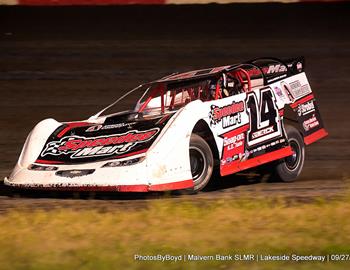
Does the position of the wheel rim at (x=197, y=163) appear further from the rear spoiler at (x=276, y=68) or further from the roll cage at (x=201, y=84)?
the rear spoiler at (x=276, y=68)

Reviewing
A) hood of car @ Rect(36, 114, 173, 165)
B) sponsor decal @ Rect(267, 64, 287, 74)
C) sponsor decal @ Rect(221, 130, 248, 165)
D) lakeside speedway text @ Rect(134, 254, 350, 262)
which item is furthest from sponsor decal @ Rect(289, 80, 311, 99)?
lakeside speedway text @ Rect(134, 254, 350, 262)

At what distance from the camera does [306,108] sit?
11062 millimetres

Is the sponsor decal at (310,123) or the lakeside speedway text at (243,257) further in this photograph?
the sponsor decal at (310,123)

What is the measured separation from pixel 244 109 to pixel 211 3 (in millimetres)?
10523

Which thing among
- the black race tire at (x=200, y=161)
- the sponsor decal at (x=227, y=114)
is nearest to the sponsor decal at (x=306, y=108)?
the sponsor decal at (x=227, y=114)

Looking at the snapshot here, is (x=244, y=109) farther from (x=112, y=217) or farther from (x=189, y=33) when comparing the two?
(x=189, y=33)

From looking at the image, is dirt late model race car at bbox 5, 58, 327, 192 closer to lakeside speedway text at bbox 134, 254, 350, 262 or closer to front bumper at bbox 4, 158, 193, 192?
front bumper at bbox 4, 158, 193, 192

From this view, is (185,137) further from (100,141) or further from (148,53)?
(148,53)

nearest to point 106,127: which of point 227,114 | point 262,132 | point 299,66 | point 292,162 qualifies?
point 227,114

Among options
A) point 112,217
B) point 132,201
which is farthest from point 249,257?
point 132,201

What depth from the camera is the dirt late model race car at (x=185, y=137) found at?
9031 millimetres

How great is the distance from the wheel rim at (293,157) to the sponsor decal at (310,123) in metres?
0.33

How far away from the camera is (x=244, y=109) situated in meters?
10.1

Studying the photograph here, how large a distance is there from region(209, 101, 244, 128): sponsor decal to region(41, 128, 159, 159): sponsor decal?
0.65 m
